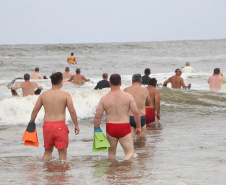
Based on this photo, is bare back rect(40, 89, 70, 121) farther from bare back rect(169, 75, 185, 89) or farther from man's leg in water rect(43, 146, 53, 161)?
bare back rect(169, 75, 185, 89)

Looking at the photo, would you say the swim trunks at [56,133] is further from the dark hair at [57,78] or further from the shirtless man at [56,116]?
the dark hair at [57,78]

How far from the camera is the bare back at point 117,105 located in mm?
6133

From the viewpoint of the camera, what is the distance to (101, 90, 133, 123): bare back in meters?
6.13

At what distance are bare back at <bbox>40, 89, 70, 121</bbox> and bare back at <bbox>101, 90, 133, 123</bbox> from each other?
1.89ft

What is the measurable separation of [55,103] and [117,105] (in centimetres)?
89

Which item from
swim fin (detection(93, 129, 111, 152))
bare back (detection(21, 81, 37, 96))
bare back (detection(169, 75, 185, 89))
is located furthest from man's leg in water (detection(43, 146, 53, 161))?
bare back (detection(169, 75, 185, 89))

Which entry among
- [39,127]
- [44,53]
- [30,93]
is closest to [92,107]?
[30,93]

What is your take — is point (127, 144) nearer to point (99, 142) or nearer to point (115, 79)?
point (99, 142)

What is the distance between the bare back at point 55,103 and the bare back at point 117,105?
0.58 m

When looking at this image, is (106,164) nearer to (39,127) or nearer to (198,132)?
(198,132)

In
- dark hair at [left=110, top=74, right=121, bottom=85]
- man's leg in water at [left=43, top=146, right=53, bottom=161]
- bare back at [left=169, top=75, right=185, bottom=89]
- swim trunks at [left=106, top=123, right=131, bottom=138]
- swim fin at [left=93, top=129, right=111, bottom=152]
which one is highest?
dark hair at [left=110, top=74, right=121, bottom=85]

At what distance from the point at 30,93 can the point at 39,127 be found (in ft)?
8.33

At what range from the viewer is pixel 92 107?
1395cm

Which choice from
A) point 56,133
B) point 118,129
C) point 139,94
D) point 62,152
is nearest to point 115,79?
point 118,129
